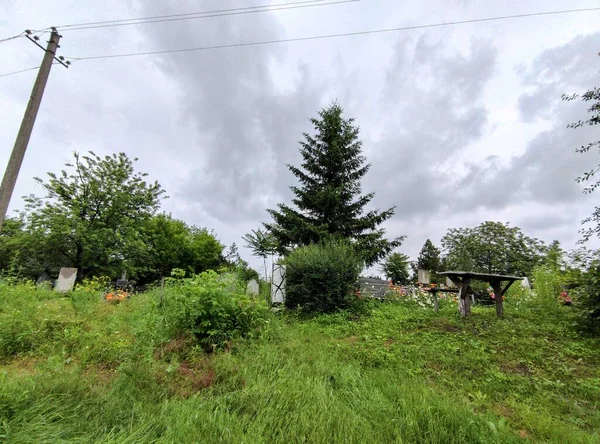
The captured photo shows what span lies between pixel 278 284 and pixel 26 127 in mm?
6242

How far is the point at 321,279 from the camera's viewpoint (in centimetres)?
725

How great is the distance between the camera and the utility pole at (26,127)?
411cm

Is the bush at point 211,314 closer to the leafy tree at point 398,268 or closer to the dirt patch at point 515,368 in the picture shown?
the dirt patch at point 515,368

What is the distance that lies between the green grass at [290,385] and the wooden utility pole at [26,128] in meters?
Result: 1.88

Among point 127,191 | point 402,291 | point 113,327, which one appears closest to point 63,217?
point 127,191

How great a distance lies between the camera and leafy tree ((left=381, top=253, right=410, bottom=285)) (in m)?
27.5

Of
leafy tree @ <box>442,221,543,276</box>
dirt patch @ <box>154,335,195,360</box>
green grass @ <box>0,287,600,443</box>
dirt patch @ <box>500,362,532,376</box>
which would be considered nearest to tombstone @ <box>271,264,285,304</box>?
green grass @ <box>0,287,600,443</box>

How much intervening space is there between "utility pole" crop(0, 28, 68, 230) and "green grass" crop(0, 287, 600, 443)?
1885 millimetres

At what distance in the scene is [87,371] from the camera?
2.95m

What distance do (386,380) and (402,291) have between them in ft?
23.9

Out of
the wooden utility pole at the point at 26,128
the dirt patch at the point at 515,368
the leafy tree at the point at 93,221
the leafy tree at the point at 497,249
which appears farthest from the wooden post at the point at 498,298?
the leafy tree at the point at 497,249

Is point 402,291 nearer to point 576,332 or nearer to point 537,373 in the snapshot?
point 576,332

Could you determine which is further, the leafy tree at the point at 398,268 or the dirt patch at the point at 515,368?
the leafy tree at the point at 398,268

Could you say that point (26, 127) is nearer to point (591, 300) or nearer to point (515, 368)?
point (515, 368)
